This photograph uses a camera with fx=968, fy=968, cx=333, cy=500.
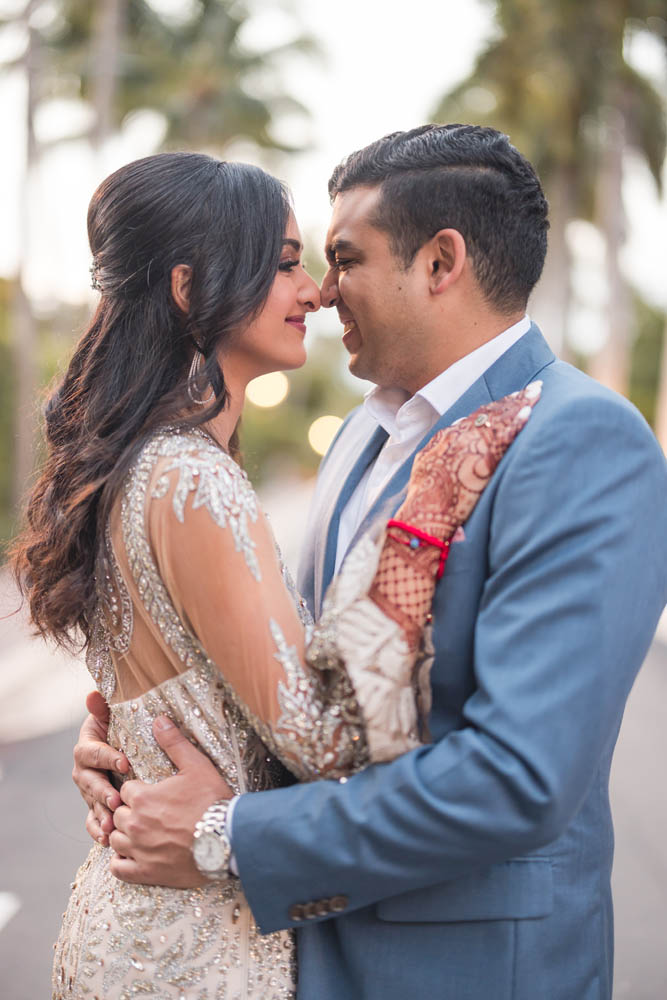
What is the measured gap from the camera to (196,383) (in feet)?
7.01

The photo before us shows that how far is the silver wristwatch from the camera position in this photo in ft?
5.87

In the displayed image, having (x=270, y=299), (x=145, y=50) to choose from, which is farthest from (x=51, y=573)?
(x=145, y=50)

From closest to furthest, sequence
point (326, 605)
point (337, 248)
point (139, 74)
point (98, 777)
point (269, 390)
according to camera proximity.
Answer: point (326, 605), point (98, 777), point (337, 248), point (139, 74), point (269, 390)

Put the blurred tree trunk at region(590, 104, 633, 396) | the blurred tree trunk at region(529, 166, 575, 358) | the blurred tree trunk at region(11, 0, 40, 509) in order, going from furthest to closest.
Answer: the blurred tree trunk at region(529, 166, 575, 358) < the blurred tree trunk at region(590, 104, 633, 396) < the blurred tree trunk at region(11, 0, 40, 509)

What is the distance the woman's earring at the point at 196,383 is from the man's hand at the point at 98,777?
803 millimetres

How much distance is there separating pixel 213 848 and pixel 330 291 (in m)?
1.41

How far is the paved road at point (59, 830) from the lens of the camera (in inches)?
161

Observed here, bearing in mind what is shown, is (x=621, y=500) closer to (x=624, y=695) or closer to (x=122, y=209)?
(x=624, y=695)

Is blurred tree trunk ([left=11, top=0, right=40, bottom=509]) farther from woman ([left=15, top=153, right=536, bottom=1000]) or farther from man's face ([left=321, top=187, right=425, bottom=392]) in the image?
woman ([left=15, top=153, right=536, bottom=1000])

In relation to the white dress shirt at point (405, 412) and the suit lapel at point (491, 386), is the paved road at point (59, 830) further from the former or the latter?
the suit lapel at point (491, 386)

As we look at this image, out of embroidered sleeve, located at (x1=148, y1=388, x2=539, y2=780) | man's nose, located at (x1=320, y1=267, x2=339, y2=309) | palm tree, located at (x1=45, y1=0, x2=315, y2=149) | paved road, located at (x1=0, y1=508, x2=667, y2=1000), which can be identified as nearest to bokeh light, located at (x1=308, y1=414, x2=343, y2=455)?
palm tree, located at (x1=45, y1=0, x2=315, y2=149)

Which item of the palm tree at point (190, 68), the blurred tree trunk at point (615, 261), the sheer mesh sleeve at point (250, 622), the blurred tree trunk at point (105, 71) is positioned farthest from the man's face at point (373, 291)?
the blurred tree trunk at point (615, 261)

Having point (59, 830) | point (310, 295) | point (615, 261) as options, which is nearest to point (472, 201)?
point (310, 295)

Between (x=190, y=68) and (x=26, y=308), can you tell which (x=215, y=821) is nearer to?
(x=26, y=308)
